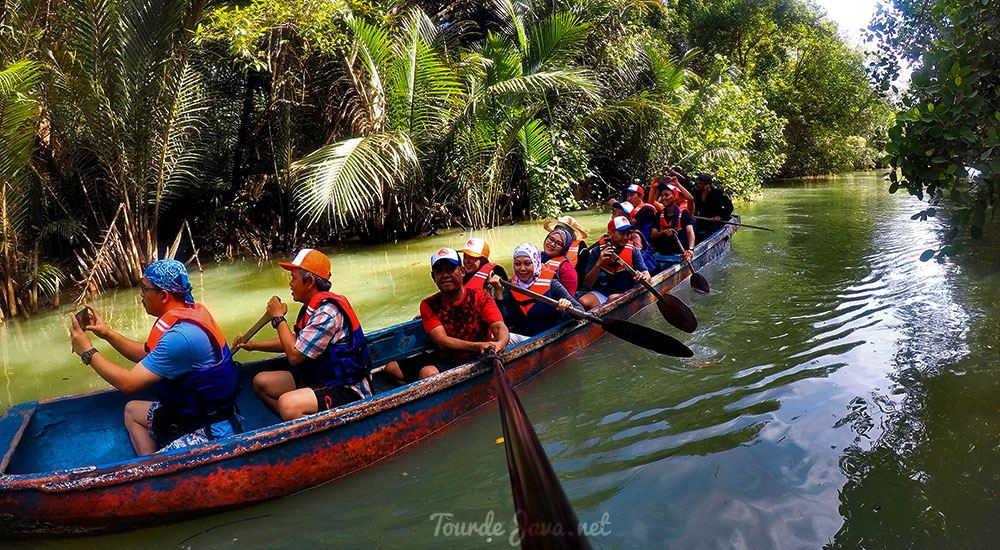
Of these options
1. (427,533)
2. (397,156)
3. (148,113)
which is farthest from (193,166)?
(427,533)

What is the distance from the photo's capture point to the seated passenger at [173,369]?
130 inches

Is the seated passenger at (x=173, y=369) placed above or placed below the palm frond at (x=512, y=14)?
below

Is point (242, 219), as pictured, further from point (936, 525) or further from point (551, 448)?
point (936, 525)

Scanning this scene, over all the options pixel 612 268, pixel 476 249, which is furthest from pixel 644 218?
pixel 476 249

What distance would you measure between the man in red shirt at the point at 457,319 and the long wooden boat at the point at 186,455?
24 cm

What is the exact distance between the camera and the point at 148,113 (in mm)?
9438

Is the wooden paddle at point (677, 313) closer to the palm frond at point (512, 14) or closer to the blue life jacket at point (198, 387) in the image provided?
the blue life jacket at point (198, 387)

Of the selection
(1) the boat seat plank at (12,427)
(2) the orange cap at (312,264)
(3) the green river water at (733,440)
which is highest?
(2) the orange cap at (312,264)

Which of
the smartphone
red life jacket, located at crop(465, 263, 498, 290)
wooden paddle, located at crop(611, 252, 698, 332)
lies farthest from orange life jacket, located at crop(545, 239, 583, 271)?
the smartphone

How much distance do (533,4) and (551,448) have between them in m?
13.3

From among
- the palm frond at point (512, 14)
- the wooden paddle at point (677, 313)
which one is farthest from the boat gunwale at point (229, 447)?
the palm frond at point (512, 14)

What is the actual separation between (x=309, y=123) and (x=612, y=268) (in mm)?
8165

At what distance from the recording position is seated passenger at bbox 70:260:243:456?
3.30 metres

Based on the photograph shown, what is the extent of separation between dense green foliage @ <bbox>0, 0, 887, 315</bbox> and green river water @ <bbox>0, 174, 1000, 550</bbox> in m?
2.50
